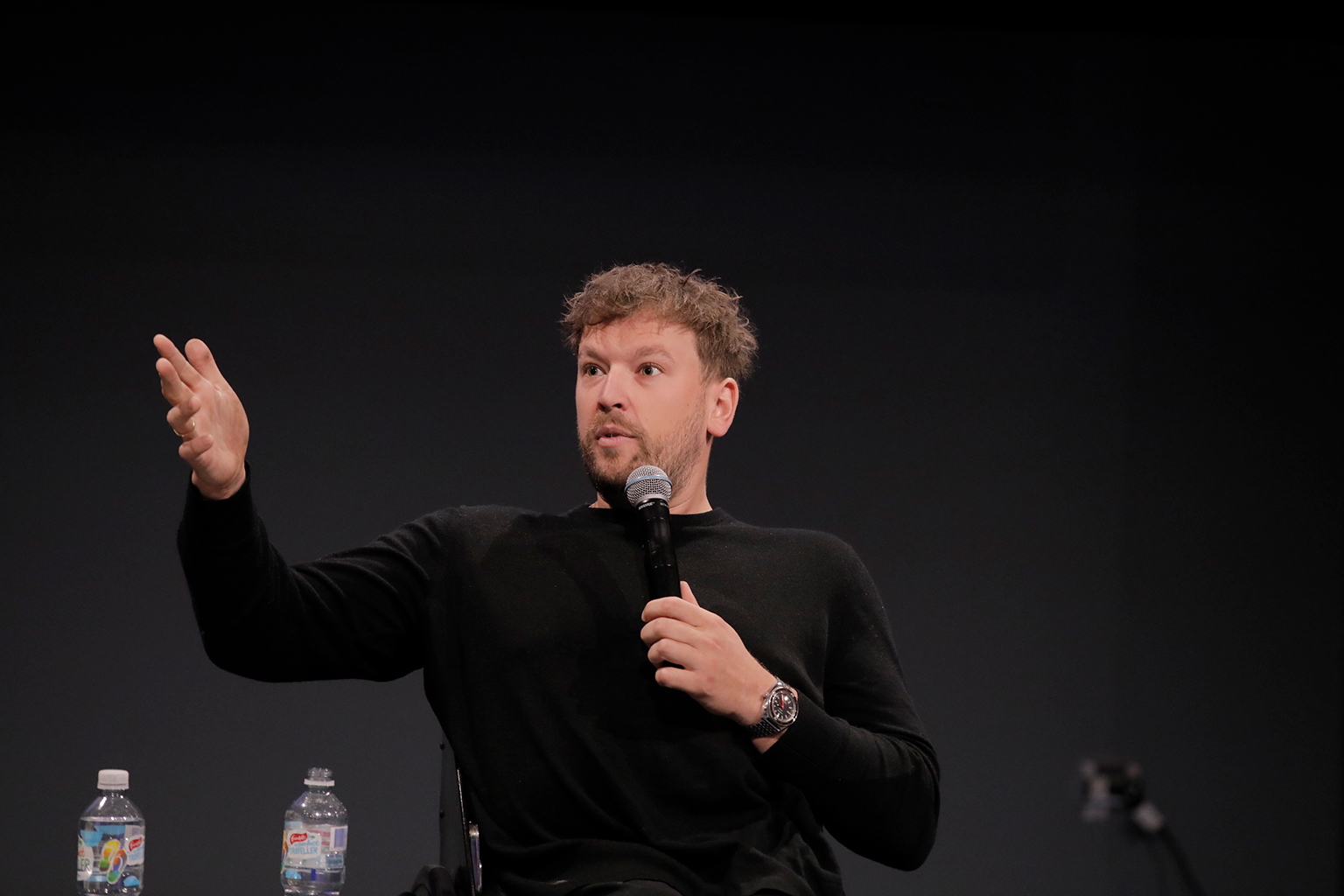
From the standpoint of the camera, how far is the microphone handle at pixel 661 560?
1440 mm

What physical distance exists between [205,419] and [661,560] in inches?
22.7

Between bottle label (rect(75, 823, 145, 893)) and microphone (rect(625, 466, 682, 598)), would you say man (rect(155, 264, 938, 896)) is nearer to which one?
microphone (rect(625, 466, 682, 598))

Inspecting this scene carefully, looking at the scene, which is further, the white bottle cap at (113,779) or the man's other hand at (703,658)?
the white bottle cap at (113,779)

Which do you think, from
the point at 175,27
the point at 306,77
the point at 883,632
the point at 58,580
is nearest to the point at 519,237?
the point at 306,77

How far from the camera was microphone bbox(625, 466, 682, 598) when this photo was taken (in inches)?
56.7

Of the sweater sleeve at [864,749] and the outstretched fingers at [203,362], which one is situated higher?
the outstretched fingers at [203,362]

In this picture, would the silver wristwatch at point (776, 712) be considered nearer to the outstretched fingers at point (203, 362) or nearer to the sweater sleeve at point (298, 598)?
the sweater sleeve at point (298, 598)

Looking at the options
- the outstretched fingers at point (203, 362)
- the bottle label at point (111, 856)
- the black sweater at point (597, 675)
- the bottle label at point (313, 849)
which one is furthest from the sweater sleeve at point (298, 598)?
the bottle label at point (111, 856)

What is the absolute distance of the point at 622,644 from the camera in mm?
1627

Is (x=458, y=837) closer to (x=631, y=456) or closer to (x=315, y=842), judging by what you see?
(x=631, y=456)

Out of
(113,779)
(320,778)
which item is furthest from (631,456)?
(320,778)

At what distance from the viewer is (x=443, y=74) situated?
3051 mm

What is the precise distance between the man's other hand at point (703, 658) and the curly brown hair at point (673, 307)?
52cm

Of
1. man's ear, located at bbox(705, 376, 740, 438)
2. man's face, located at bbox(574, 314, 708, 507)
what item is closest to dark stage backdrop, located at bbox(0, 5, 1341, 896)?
man's ear, located at bbox(705, 376, 740, 438)
